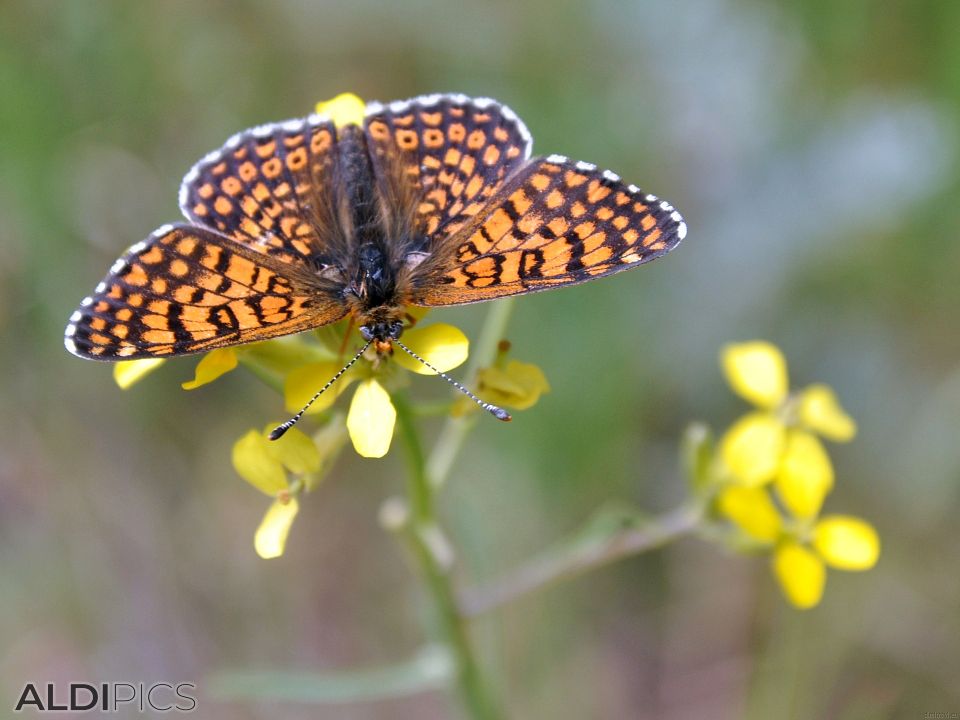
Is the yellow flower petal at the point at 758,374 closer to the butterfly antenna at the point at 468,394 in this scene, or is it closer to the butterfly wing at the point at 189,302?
the butterfly antenna at the point at 468,394

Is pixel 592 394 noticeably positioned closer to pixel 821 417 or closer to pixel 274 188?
pixel 821 417

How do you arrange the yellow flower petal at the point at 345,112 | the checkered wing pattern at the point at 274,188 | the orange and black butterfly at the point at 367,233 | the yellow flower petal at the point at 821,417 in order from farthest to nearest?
1. the yellow flower petal at the point at 821,417
2. the yellow flower petal at the point at 345,112
3. the checkered wing pattern at the point at 274,188
4. the orange and black butterfly at the point at 367,233

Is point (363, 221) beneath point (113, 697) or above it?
above

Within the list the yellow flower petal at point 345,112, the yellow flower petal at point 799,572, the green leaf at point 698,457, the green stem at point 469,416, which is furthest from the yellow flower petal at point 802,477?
the yellow flower petal at point 345,112

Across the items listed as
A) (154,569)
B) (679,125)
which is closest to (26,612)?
(154,569)

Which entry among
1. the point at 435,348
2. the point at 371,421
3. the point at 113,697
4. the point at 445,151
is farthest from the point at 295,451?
the point at 113,697
